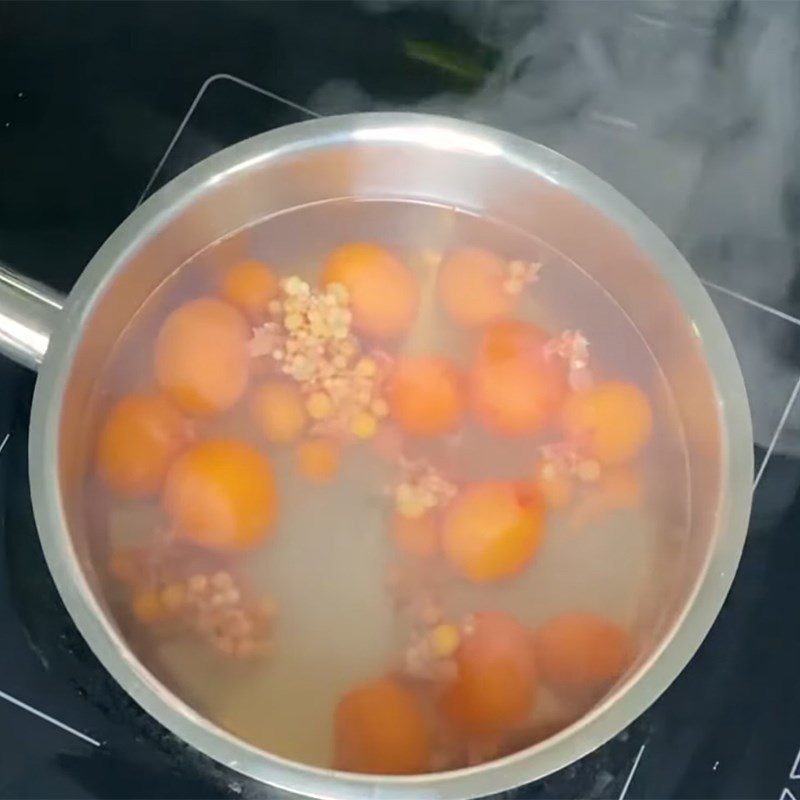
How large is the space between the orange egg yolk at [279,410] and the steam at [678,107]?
0.25 m

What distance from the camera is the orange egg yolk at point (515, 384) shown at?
830 millimetres

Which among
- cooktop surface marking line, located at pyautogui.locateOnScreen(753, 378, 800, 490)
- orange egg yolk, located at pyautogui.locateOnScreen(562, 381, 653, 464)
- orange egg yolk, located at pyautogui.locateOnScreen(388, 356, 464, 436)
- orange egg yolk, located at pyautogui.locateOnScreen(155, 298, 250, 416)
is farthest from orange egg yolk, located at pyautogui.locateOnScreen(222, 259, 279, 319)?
cooktop surface marking line, located at pyautogui.locateOnScreen(753, 378, 800, 490)

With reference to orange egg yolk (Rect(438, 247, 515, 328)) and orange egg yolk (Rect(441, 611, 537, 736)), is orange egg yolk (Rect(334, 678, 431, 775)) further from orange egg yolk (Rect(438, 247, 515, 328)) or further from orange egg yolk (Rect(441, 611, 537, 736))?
orange egg yolk (Rect(438, 247, 515, 328))

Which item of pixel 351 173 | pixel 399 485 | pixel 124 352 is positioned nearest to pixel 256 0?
pixel 351 173

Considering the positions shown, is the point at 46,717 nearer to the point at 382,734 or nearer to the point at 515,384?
the point at 382,734

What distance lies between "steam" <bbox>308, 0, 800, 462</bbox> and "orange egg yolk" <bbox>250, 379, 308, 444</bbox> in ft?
0.82

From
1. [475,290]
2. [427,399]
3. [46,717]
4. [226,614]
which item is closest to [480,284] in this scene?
[475,290]

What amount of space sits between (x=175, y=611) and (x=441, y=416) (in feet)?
0.78

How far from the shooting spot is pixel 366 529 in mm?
817

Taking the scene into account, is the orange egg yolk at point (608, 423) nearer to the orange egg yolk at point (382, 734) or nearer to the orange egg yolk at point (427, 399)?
the orange egg yolk at point (427, 399)

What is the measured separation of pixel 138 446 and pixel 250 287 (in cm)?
15

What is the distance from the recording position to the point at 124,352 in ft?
2.76

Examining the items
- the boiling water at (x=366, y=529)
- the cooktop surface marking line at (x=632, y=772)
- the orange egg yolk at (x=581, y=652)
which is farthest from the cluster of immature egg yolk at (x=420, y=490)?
the cooktop surface marking line at (x=632, y=772)

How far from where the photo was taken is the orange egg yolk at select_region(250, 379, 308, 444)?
0.83 m
